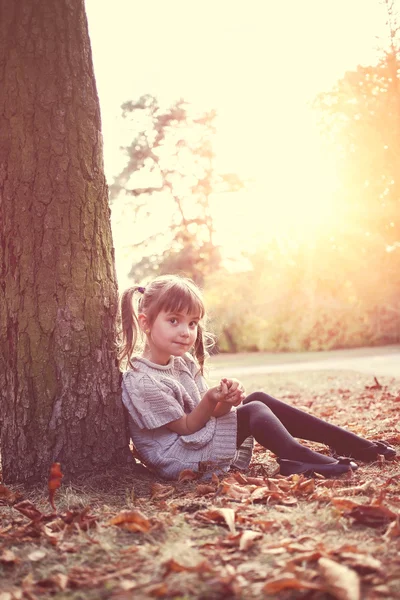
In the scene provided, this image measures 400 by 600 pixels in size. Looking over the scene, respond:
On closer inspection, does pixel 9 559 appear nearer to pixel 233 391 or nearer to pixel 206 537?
pixel 206 537

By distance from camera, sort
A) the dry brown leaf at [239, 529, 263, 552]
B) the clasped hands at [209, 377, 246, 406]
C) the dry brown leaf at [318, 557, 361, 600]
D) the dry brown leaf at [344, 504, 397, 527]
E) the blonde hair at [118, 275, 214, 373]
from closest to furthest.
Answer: the dry brown leaf at [318, 557, 361, 600] < the dry brown leaf at [239, 529, 263, 552] < the dry brown leaf at [344, 504, 397, 527] < the clasped hands at [209, 377, 246, 406] < the blonde hair at [118, 275, 214, 373]

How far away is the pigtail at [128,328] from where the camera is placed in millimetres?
3539

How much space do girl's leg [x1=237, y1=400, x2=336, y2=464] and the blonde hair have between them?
61cm

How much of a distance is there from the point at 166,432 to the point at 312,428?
0.90 meters

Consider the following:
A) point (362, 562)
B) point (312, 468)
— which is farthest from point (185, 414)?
point (362, 562)

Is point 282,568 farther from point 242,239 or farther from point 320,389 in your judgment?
point 242,239

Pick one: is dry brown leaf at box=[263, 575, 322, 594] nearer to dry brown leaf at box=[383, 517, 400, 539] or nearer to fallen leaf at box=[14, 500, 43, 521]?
dry brown leaf at box=[383, 517, 400, 539]

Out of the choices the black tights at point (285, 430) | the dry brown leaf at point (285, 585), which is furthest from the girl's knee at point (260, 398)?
the dry brown leaf at point (285, 585)

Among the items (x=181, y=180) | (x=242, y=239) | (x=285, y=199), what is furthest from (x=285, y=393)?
(x=181, y=180)

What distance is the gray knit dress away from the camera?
11.0ft

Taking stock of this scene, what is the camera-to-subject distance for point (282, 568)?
192 cm

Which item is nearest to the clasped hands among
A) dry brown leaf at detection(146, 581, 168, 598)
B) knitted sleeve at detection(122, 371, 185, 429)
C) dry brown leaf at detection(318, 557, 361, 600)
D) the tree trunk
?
knitted sleeve at detection(122, 371, 185, 429)

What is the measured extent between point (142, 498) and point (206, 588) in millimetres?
1222

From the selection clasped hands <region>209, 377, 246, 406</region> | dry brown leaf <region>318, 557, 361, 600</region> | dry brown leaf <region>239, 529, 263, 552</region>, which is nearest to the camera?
dry brown leaf <region>318, 557, 361, 600</region>
